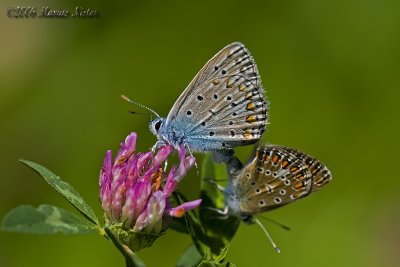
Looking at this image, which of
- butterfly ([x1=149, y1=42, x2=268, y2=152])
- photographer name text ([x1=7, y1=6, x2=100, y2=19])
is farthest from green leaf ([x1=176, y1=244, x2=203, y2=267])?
photographer name text ([x1=7, y1=6, x2=100, y2=19])

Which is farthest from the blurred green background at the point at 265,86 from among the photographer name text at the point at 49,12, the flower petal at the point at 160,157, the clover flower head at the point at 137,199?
the clover flower head at the point at 137,199

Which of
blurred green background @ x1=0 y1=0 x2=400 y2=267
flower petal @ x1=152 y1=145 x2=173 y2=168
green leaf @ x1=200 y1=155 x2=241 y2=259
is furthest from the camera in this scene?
blurred green background @ x1=0 y1=0 x2=400 y2=267

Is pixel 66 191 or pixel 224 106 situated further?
pixel 224 106

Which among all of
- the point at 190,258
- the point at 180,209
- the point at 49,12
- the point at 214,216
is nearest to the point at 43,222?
the point at 180,209

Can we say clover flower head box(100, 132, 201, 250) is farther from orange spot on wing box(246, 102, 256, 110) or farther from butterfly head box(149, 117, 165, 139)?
orange spot on wing box(246, 102, 256, 110)

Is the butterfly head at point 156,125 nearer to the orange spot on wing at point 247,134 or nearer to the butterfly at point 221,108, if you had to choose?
the butterfly at point 221,108

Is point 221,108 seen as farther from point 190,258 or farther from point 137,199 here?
point 137,199
